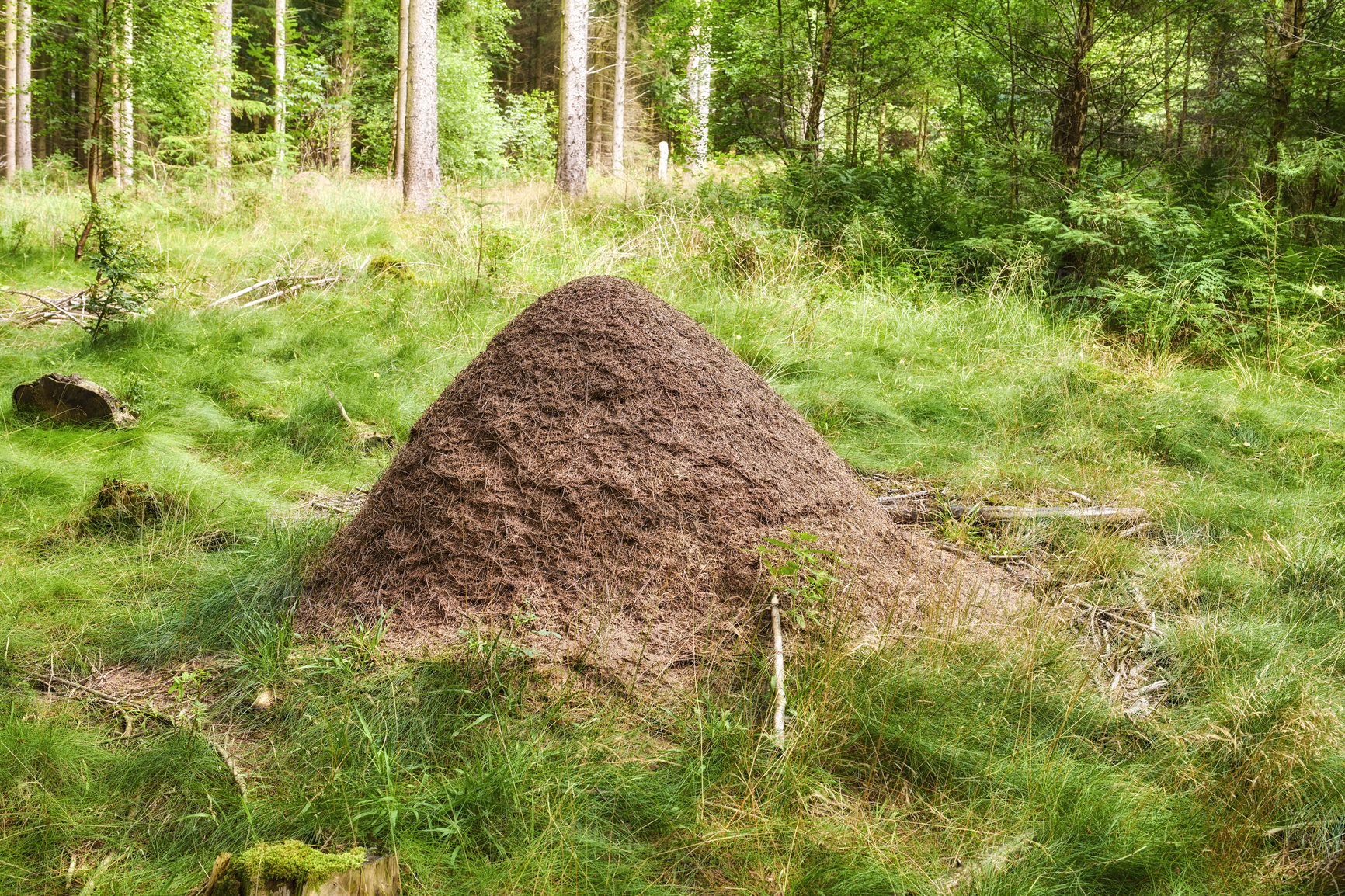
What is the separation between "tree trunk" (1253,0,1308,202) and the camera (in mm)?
7605

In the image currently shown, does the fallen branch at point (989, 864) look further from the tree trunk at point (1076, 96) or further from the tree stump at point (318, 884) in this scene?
the tree trunk at point (1076, 96)

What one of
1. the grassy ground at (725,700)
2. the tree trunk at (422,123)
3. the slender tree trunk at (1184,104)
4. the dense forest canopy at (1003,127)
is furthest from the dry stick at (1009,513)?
the tree trunk at (422,123)


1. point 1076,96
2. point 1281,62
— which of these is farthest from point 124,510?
point 1281,62

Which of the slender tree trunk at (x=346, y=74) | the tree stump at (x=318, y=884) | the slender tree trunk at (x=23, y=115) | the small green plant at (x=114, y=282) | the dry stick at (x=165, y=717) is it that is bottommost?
the dry stick at (x=165, y=717)

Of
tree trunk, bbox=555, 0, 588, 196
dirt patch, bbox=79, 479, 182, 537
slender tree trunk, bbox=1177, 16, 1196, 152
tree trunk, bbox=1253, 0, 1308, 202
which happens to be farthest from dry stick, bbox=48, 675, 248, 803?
slender tree trunk, bbox=1177, 16, 1196, 152

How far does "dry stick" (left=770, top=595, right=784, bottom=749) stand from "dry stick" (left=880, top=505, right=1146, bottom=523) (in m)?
1.44

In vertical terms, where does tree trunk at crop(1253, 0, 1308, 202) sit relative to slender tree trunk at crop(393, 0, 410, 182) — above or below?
below

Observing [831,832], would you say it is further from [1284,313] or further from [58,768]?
[1284,313]

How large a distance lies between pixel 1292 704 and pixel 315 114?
19066 millimetres

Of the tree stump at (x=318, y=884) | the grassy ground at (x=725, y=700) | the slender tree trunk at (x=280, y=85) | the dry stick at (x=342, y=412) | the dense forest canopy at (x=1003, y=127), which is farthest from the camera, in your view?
the slender tree trunk at (x=280, y=85)

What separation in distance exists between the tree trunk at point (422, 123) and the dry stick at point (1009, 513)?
8968 millimetres

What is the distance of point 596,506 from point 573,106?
10.5m

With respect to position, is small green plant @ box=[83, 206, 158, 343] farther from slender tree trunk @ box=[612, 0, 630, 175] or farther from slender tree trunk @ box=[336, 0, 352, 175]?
slender tree trunk @ box=[612, 0, 630, 175]

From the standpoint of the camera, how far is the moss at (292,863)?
1.67 m
